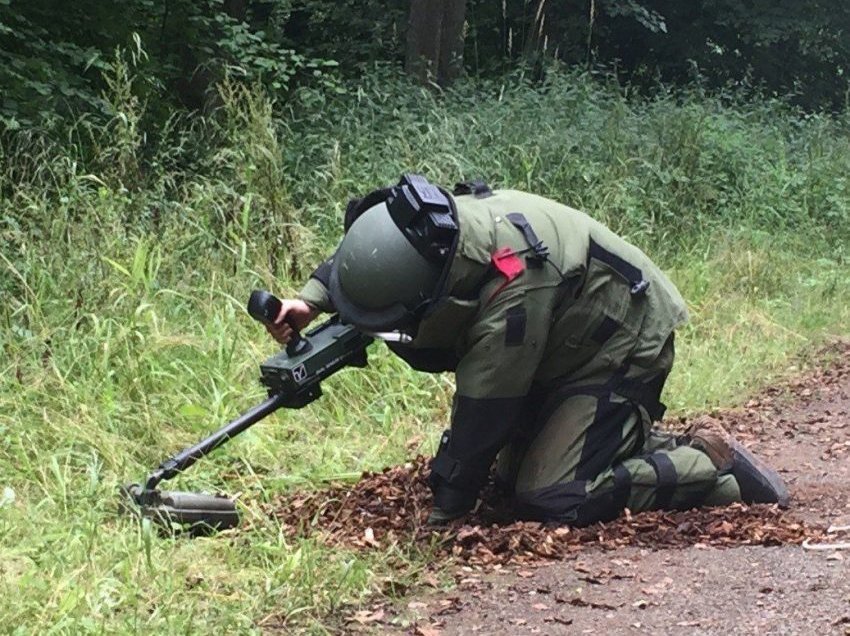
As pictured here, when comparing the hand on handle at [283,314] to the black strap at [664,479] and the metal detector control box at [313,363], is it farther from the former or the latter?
the black strap at [664,479]

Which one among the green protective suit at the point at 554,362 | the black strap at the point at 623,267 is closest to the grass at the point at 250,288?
the green protective suit at the point at 554,362

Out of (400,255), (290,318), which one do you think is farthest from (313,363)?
(400,255)

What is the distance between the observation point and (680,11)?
604 inches

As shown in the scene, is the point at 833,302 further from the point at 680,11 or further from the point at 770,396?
the point at 680,11

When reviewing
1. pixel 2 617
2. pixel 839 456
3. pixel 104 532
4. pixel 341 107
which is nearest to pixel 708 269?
pixel 839 456

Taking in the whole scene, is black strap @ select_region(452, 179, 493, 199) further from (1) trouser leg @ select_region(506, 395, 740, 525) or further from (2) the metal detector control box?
(1) trouser leg @ select_region(506, 395, 740, 525)

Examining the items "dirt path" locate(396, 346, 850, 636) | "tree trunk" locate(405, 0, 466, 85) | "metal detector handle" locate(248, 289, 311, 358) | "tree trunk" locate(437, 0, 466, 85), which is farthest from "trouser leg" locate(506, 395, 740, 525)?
"tree trunk" locate(437, 0, 466, 85)

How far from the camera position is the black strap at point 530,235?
11.0ft

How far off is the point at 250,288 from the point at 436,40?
655cm

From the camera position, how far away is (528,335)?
3346 mm

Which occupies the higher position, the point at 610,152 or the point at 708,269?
the point at 610,152

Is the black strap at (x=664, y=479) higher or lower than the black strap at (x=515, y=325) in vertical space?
lower

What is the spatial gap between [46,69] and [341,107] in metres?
2.42

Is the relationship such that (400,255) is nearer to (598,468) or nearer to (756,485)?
(598,468)
